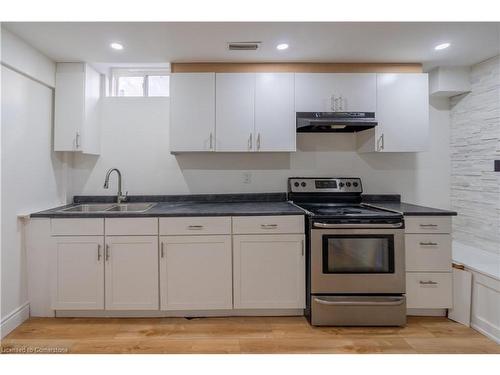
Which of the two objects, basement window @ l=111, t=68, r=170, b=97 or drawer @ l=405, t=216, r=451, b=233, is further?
basement window @ l=111, t=68, r=170, b=97

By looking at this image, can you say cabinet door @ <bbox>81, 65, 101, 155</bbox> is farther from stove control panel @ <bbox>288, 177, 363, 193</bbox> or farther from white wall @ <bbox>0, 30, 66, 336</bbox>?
stove control panel @ <bbox>288, 177, 363, 193</bbox>

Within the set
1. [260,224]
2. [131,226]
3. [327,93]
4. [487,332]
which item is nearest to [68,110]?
[131,226]

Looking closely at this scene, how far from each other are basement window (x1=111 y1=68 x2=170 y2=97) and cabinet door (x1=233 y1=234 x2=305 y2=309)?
1806 mm

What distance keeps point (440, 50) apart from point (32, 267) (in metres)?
3.76

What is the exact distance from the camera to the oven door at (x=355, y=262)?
2275mm

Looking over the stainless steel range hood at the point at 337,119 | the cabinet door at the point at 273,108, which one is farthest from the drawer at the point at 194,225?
the stainless steel range hood at the point at 337,119

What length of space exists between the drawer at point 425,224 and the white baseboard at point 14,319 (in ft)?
10.1

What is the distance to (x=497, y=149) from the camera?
8.54 feet

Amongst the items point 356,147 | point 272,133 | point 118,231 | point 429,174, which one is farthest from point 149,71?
point 429,174

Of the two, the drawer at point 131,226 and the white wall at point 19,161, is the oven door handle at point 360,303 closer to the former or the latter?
the drawer at point 131,226

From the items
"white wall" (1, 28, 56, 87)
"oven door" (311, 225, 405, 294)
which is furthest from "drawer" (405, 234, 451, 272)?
"white wall" (1, 28, 56, 87)

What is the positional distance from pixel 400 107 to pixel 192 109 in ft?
6.16

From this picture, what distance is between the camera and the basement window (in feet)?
10.2
